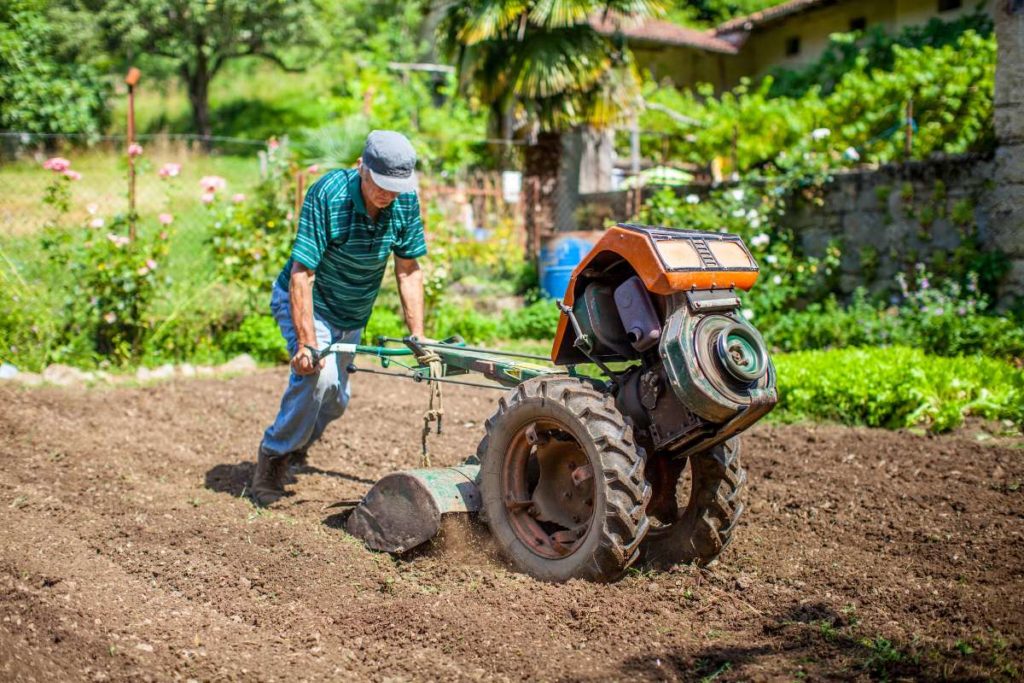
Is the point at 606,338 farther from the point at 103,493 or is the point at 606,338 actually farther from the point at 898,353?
the point at 898,353

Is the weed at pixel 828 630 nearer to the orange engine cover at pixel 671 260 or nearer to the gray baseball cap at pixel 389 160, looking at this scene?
the orange engine cover at pixel 671 260

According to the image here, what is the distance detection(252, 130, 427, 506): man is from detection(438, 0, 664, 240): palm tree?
7936mm

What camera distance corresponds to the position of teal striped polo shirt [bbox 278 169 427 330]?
4910 millimetres

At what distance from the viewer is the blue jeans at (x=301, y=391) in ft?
17.0

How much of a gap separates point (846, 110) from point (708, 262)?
459 inches

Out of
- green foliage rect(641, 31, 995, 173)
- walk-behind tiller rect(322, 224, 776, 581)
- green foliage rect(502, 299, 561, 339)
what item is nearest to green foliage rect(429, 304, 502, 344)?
green foliage rect(502, 299, 561, 339)

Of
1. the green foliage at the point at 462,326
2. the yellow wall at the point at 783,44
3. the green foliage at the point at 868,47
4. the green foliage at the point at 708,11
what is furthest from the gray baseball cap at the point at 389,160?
the green foliage at the point at 708,11

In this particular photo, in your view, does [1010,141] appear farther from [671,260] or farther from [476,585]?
[476,585]

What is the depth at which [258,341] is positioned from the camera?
9.45m

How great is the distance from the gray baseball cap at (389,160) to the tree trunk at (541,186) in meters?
8.43

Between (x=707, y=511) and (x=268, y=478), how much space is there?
8.59 feet

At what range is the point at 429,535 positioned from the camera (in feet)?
14.1

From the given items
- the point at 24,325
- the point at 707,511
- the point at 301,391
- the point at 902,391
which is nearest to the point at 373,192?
the point at 301,391

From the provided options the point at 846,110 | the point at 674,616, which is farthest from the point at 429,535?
the point at 846,110
